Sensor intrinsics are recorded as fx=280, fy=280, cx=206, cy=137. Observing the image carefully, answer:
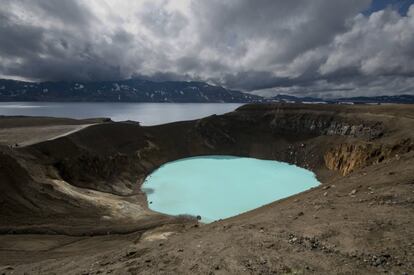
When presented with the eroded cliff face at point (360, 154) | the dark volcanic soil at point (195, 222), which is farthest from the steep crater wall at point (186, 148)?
the dark volcanic soil at point (195, 222)

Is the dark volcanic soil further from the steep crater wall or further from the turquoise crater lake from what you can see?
the turquoise crater lake

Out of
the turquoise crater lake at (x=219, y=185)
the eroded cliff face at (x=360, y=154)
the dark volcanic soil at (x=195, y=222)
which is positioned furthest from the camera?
the eroded cliff face at (x=360, y=154)

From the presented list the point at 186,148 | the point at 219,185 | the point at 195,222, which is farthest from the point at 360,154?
the point at 186,148

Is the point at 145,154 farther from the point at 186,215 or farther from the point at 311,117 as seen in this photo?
the point at 311,117

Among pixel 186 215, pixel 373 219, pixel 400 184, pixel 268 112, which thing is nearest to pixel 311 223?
pixel 373 219

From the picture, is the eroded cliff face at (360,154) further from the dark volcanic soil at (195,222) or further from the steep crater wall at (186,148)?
the dark volcanic soil at (195,222)
